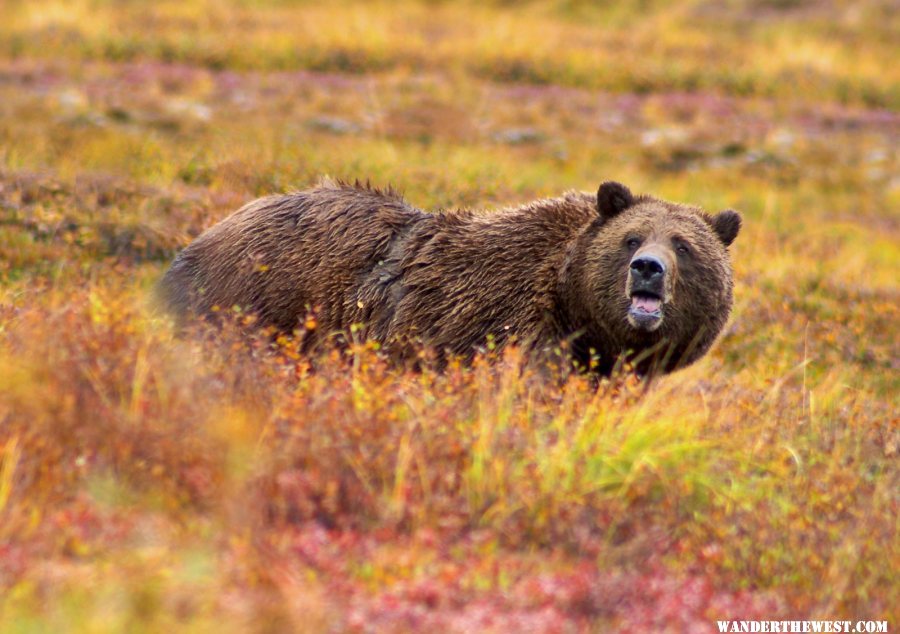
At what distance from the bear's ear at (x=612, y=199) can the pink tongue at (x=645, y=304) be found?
73 centimetres

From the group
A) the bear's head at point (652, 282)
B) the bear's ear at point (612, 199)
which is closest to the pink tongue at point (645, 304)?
the bear's head at point (652, 282)

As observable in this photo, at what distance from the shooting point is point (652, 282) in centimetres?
642

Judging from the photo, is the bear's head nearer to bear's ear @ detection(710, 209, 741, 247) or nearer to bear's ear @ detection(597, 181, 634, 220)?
bear's ear @ detection(597, 181, 634, 220)

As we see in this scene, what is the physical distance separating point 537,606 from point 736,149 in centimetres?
1775

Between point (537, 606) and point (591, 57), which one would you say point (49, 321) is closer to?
point (537, 606)

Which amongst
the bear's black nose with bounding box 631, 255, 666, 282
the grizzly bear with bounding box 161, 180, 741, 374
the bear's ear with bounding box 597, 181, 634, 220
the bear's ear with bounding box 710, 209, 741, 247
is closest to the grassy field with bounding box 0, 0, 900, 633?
the grizzly bear with bounding box 161, 180, 741, 374

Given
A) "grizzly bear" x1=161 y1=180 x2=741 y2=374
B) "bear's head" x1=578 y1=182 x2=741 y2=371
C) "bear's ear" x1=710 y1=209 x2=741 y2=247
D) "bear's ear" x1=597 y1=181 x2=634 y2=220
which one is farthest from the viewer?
"bear's ear" x1=710 y1=209 x2=741 y2=247

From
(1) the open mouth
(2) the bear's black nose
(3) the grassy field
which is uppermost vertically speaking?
(2) the bear's black nose

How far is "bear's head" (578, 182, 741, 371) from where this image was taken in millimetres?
6512

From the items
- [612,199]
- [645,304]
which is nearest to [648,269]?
[645,304]

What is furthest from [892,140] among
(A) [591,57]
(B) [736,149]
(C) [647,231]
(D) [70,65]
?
(C) [647,231]

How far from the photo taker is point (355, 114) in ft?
63.9

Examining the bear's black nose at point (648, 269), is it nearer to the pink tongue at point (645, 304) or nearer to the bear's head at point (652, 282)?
the bear's head at point (652, 282)

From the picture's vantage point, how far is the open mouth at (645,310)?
646cm
